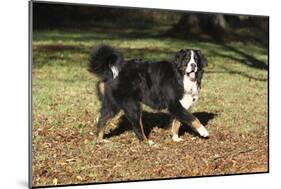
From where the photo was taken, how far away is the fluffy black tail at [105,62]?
3867 millimetres

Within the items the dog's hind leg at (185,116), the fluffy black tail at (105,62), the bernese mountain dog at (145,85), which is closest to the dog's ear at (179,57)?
the bernese mountain dog at (145,85)

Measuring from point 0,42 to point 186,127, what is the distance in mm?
1466

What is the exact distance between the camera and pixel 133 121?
3.94m

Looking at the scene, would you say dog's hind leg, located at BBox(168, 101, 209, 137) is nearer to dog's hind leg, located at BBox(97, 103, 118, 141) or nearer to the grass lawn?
the grass lawn

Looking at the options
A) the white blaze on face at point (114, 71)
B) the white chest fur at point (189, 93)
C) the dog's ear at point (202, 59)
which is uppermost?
the dog's ear at point (202, 59)

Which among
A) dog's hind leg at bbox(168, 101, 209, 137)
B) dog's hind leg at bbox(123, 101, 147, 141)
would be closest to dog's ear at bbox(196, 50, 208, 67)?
dog's hind leg at bbox(168, 101, 209, 137)

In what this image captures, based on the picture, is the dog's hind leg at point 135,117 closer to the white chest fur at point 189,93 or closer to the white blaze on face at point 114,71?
the white blaze on face at point 114,71

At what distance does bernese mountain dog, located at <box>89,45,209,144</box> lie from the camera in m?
3.88

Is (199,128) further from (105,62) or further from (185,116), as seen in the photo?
(105,62)

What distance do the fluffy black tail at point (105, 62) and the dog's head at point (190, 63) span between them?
44 cm

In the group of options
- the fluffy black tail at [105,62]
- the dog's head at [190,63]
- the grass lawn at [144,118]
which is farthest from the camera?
the dog's head at [190,63]
